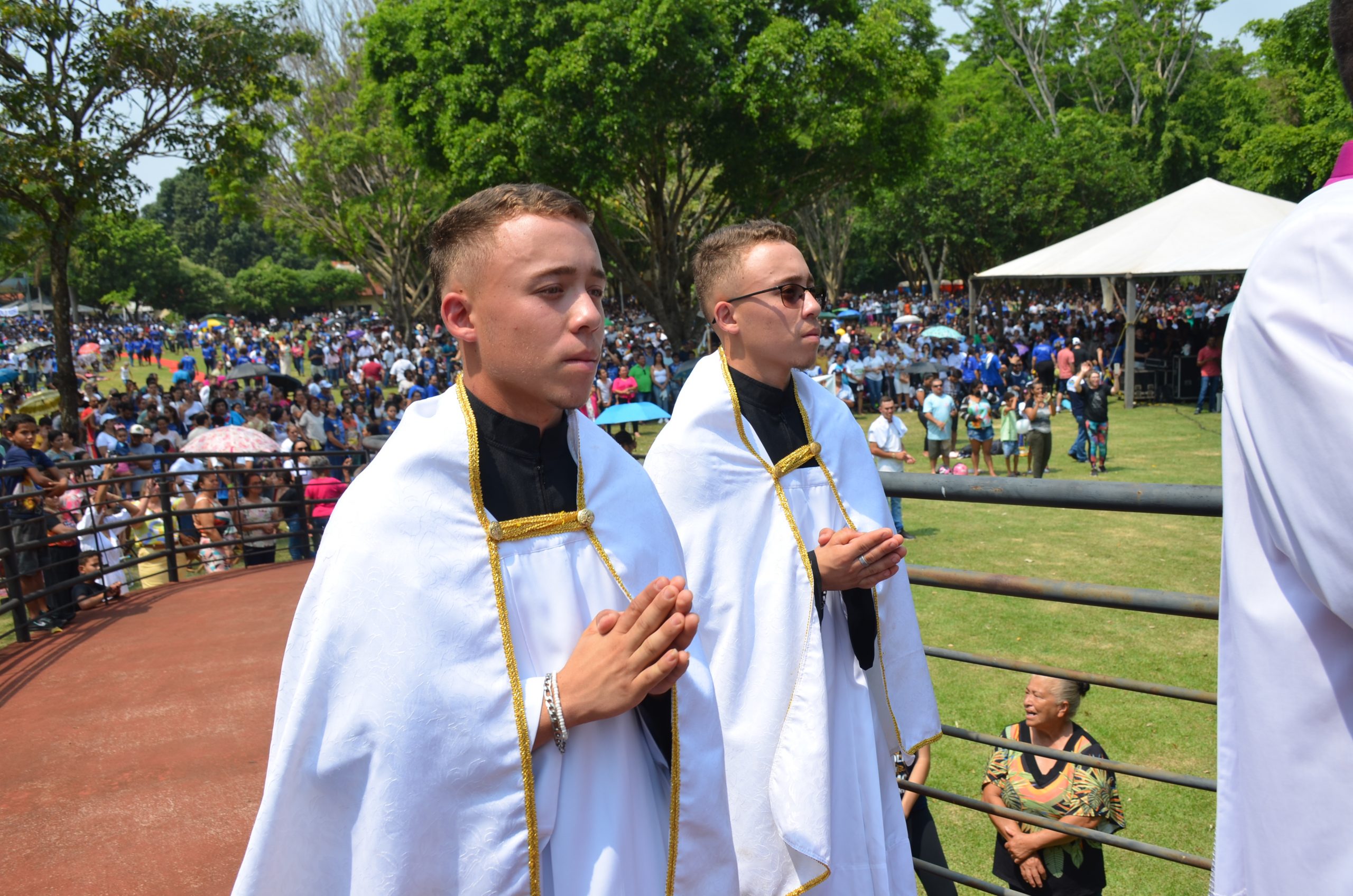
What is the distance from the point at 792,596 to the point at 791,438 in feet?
1.56

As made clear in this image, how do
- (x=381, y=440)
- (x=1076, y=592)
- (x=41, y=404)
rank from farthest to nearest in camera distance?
(x=41, y=404) < (x=381, y=440) < (x=1076, y=592)

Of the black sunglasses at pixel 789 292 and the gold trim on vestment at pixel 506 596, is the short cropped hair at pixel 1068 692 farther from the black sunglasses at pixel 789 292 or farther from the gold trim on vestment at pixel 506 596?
the gold trim on vestment at pixel 506 596

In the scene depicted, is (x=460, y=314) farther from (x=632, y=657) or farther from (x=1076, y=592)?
(x=1076, y=592)

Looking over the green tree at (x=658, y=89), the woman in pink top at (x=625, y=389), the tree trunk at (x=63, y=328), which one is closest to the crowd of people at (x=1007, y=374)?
the woman in pink top at (x=625, y=389)

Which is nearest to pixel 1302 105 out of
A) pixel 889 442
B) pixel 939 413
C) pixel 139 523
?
pixel 939 413

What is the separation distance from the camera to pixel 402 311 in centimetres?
4103

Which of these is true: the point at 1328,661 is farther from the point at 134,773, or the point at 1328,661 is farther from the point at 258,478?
the point at 258,478

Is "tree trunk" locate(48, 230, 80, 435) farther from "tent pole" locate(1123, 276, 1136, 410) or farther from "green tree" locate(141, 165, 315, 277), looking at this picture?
"green tree" locate(141, 165, 315, 277)

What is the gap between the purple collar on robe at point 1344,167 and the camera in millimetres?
1315

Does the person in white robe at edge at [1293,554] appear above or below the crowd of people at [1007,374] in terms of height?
above

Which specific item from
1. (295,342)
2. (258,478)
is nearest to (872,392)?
(258,478)

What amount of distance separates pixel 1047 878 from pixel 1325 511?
286 cm

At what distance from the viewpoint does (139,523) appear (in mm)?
9672

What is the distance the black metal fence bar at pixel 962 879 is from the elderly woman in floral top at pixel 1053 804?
1.85 ft
